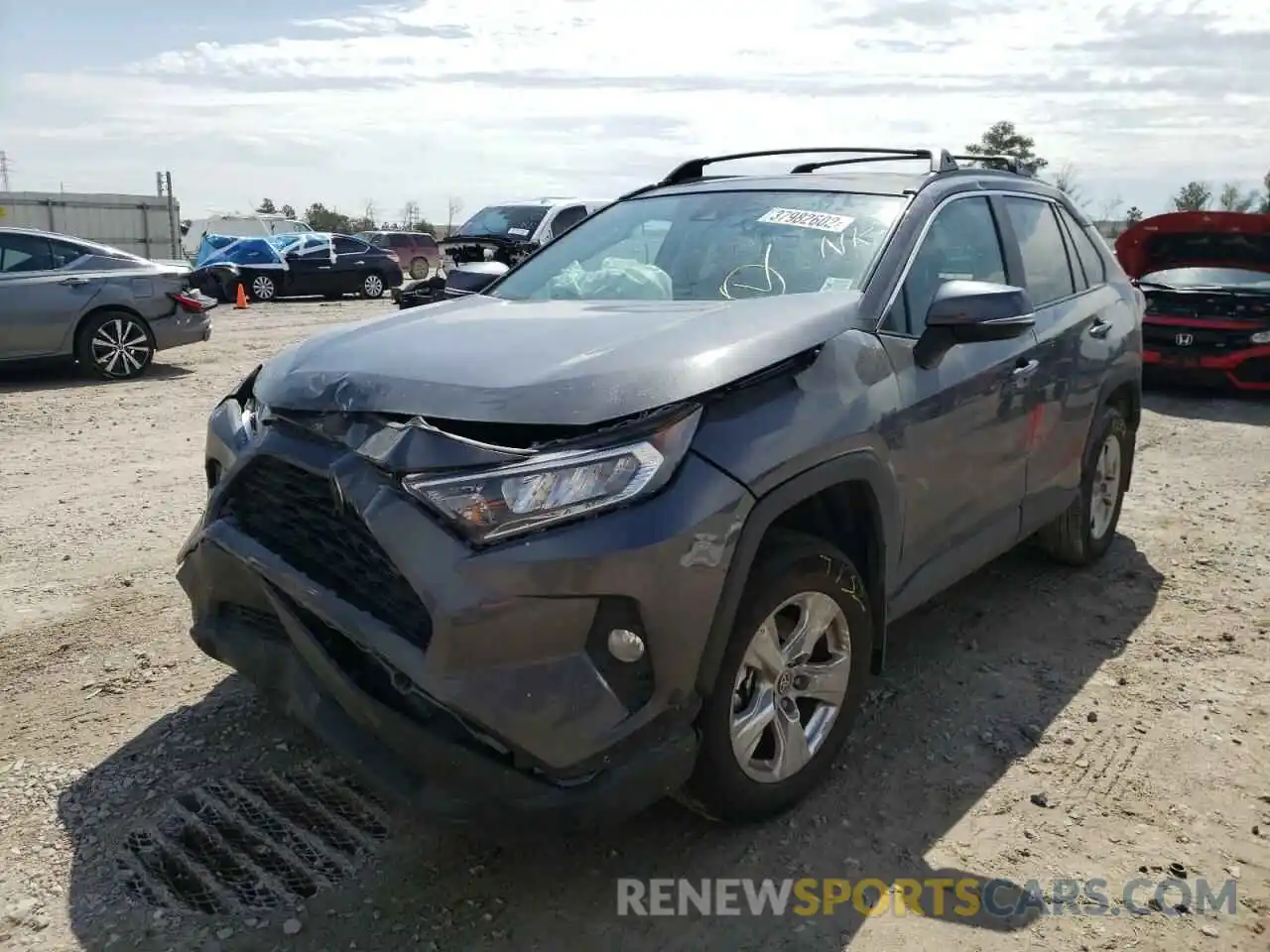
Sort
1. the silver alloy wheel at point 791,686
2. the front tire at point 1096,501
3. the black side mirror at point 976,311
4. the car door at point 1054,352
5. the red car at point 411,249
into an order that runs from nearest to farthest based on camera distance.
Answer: the silver alloy wheel at point 791,686 < the black side mirror at point 976,311 < the car door at point 1054,352 < the front tire at point 1096,501 < the red car at point 411,249

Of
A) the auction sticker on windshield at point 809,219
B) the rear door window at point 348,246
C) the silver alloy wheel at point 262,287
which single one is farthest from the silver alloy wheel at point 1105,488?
the rear door window at point 348,246

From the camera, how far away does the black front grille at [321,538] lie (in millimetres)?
2482

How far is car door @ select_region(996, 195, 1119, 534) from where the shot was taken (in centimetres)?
424

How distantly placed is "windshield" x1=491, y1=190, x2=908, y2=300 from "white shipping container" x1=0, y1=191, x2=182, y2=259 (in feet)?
88.3

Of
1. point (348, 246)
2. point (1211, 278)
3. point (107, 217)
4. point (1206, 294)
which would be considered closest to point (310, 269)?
point (348, 246)

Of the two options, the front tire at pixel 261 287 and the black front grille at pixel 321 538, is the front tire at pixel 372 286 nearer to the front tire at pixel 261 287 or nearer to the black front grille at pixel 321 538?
the front tire at pixel 261 287

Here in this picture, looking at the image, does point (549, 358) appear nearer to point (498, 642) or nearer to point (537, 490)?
point (537, 490)

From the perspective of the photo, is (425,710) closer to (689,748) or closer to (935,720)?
(689,748)

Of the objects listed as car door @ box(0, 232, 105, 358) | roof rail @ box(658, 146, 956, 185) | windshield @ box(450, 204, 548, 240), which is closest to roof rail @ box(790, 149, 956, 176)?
roof rail @ box(658, 146, 956, 185)

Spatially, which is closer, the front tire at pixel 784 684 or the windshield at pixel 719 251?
the front tire at pixel 784 684

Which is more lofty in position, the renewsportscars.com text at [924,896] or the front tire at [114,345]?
the front tire at [114,345]

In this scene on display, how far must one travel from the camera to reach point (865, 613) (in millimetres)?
3186

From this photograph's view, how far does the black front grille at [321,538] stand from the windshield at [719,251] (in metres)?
1.38

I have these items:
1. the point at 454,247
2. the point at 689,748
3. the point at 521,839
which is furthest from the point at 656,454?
the point at 454,247
